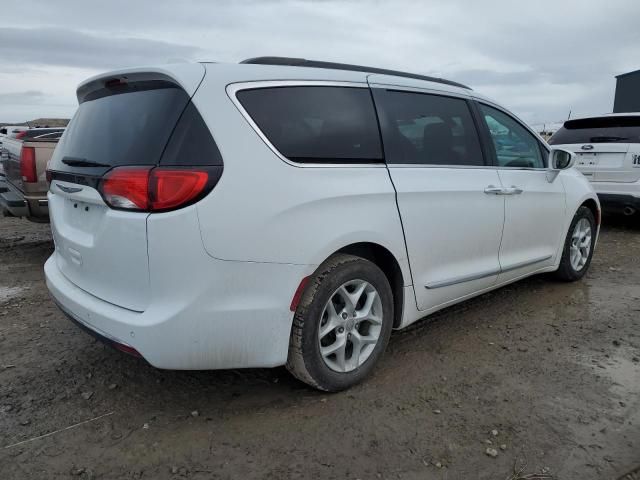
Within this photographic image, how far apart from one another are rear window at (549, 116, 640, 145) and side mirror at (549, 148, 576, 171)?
3.30 metres

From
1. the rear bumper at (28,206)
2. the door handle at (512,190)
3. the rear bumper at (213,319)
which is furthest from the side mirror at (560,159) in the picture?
the rear bumper at (28,206)

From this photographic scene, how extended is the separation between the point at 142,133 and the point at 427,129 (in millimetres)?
1781

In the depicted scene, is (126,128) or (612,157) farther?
(612,157)

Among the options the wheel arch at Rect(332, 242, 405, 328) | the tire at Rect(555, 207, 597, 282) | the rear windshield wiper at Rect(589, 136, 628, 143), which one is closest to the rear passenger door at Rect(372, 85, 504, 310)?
the wheel arch at Rect(332, 242, 405, 328)

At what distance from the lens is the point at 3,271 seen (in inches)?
212

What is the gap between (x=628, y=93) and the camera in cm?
2275

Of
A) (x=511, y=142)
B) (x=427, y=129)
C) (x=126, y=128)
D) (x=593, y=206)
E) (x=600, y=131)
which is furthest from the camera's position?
(x=600, y=131)

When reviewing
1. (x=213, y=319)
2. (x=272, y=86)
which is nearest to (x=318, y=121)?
(x=272, y=86)

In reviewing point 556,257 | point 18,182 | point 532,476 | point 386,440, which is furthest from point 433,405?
point 18,182

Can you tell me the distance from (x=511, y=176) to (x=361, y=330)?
1.76 m

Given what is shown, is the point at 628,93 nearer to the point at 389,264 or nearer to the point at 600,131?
the point at 600,131

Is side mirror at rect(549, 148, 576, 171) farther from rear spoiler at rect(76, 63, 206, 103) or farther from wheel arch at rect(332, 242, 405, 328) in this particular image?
rear spoiler at rect(76, 63, 206, 103)

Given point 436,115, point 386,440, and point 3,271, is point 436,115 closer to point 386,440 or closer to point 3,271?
point 386,440

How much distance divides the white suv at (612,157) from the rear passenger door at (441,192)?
13.9ft
